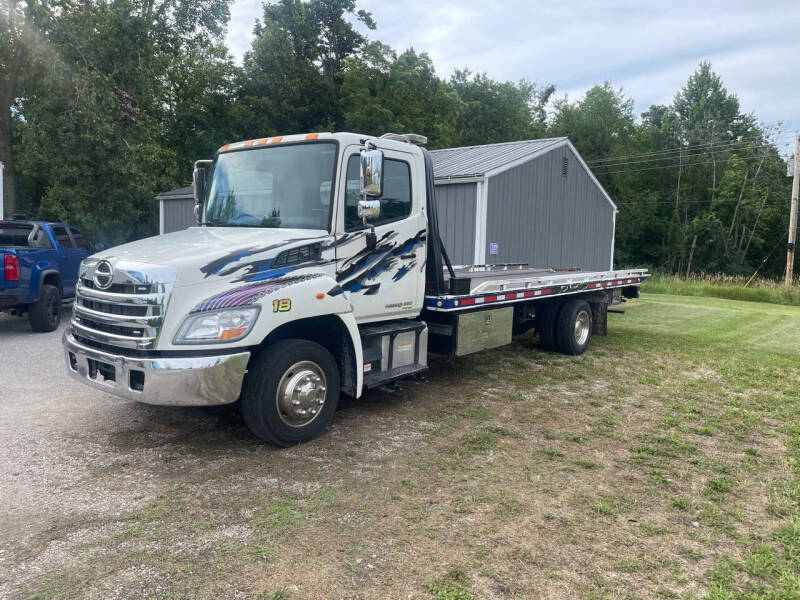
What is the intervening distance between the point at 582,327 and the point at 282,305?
6165 millimetres

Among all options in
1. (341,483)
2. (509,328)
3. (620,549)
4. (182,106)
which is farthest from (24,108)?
(620,549)

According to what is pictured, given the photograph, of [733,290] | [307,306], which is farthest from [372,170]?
[733,290]

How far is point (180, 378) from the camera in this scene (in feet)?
14.6

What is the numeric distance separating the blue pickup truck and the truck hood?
18.6ft

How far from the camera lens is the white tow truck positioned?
4.54m

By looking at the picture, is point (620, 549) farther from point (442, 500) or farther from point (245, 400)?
point (245, 400)

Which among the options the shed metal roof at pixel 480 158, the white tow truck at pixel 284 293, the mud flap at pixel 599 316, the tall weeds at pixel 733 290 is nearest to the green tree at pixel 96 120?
the shed metal roof at pixel 480 158

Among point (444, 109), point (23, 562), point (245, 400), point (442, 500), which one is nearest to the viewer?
point (23, 562)

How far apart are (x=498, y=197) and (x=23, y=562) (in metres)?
14.1

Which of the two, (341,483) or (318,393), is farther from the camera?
(318,393)

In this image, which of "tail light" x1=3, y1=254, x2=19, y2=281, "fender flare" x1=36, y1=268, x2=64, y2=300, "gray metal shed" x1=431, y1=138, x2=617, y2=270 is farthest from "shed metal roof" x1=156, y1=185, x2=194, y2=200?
"tail light" x1=3, y1=254, x2=19, y2=281

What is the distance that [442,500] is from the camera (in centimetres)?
420

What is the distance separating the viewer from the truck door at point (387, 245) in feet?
18.1

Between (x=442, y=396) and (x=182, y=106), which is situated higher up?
(x=182, y=106)
